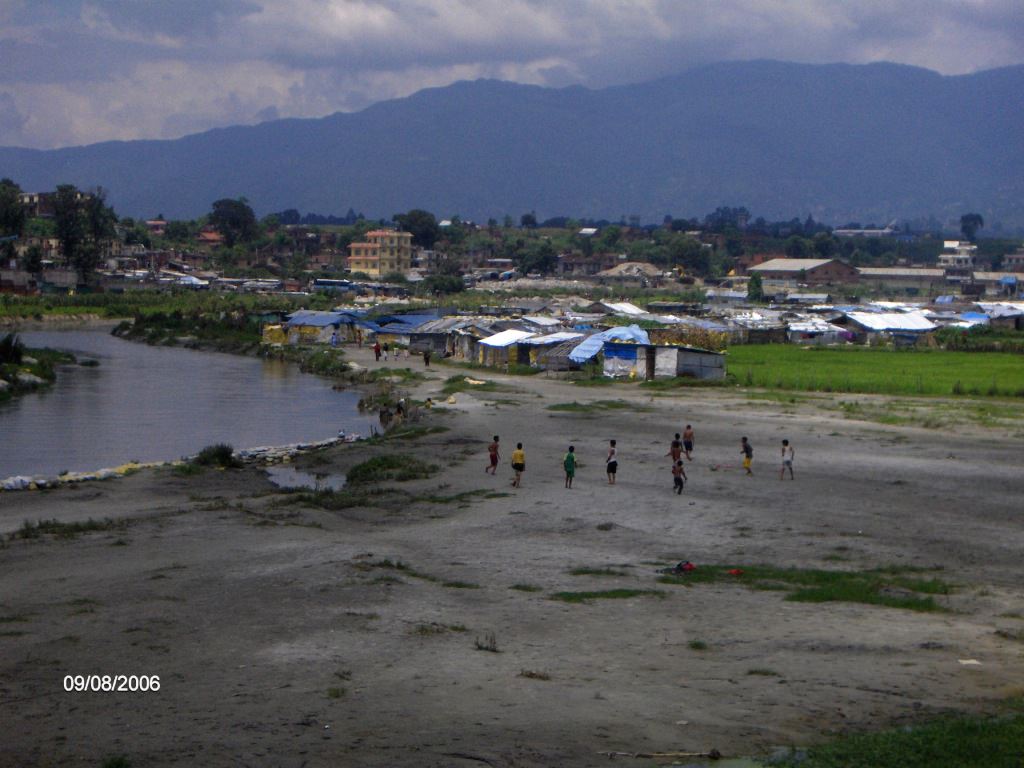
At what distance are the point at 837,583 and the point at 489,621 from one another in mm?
5097

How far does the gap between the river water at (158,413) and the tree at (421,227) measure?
108 metres

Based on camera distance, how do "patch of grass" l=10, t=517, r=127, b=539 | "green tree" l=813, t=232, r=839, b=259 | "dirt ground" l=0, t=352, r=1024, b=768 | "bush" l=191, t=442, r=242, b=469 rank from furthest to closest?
"green tree" l=813, t=232, r=839, b=259 < "bush" l=191, t=442, r=242, b=469 < "patch of grass" l=10, t=517, r=127, b=539 < "dirt ground" l=0, t=352, r=1024, b=768

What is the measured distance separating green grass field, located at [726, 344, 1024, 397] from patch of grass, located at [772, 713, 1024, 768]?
33726 millimetres

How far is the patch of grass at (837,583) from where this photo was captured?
15.3 metres

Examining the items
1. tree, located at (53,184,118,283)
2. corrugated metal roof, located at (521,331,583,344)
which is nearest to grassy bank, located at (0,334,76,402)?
corrugated metal roof, located at (521,331,583,344)

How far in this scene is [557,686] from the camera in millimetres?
11414

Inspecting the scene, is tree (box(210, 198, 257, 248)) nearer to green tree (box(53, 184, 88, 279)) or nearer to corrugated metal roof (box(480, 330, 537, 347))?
green tree (box(53, 184, 88, 279))

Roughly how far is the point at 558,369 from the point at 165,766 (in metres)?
42.5

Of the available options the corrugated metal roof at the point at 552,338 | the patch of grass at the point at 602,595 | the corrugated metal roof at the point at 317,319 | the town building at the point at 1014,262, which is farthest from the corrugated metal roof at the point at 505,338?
the town building at the point at 1014,262

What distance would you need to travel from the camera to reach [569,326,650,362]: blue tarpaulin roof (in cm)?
5009

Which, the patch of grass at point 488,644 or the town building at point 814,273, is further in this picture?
the town building at point 814,273

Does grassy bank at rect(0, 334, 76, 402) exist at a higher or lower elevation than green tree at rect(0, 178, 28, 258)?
lower

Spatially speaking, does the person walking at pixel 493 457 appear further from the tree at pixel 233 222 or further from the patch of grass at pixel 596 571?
the tree at pixel 233 222

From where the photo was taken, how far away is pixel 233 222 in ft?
533
